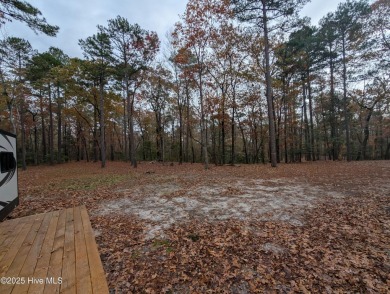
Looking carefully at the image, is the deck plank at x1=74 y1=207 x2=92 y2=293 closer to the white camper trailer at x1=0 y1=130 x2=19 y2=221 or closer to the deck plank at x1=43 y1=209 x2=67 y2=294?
the deck plank at x1=43 y1=209 x2=67 y2=294

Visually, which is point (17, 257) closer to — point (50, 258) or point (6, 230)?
point (50, 258)

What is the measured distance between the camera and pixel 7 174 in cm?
430

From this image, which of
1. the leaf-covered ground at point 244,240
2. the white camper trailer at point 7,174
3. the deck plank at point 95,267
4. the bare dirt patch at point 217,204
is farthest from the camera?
the bare dirt patch at point 217,204

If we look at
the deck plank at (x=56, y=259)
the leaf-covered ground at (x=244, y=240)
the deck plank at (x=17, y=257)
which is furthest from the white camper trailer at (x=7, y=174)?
the deck plank at (x=56, y=259)

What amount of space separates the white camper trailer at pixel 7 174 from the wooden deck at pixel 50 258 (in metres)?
0.46

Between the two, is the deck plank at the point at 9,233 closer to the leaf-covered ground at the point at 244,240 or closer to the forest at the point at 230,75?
the leaf-covered ground at the point at 244,240

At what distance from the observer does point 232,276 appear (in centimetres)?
250

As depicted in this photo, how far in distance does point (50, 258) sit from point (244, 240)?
3.09 metres

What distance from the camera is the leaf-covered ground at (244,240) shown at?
2.39m

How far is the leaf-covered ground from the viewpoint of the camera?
2.39 m

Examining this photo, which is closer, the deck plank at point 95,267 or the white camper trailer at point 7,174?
the deck plank at point 95,267

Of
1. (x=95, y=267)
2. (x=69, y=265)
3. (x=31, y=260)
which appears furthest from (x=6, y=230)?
(x=95, y=267)

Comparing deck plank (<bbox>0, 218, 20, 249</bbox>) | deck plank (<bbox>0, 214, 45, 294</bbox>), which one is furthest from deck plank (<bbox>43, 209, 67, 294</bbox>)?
deck plank (<bbox>0, 218, 20, 249</bbox>)

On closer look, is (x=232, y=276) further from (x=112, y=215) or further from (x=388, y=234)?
(x=112, y=215)
